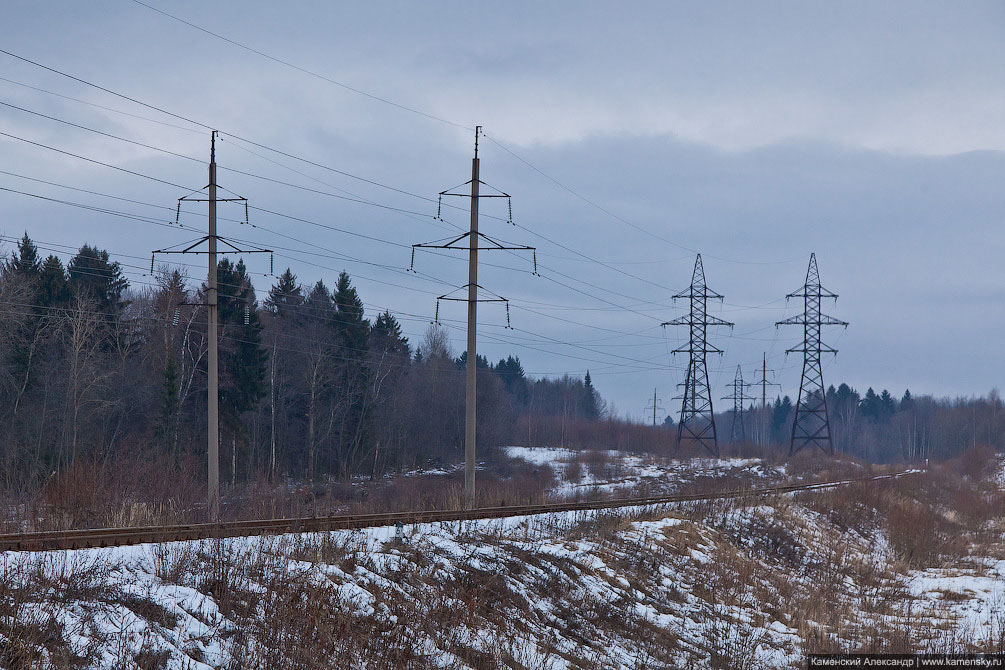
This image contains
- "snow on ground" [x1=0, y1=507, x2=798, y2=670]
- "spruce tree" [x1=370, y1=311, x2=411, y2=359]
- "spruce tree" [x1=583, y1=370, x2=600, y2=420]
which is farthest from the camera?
"spruce tree" [x1=583, y1=370, x2=600, y2=420]

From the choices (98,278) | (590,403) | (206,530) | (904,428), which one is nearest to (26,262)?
(98,278)

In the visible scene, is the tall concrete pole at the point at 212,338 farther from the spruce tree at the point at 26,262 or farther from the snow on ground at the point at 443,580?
the spruce tree at the point at 26,262

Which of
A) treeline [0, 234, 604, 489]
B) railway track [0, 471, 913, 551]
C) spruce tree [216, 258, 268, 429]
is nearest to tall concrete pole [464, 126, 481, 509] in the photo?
railway track [0, 471, 913, 551]

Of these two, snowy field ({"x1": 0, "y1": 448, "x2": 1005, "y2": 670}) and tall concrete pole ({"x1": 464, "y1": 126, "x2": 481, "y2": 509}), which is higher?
tall concrete pole ({"x1": 464, "y1": 126, "x2": 481, "y2": 509})

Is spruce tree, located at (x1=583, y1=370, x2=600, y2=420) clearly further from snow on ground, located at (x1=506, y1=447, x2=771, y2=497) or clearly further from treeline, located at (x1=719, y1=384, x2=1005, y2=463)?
snow on ground, located at (x1=506, y1=447, x2=771, y2=497)

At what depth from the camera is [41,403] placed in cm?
4612

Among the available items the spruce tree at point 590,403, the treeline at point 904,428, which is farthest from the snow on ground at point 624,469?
the spruce tree at point 590,403

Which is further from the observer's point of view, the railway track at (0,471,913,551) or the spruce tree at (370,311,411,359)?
the spruce tree at (370,311,411,359)

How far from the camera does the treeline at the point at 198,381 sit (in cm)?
4375

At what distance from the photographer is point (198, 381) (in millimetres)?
52938

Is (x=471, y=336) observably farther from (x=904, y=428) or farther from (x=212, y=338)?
(x=904, y=428)

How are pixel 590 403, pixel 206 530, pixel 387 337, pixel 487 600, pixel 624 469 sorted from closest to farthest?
pixel 487 600 < pixel 206 530 < pixel 624 469 < pixel 387 337 < pixel 590 403

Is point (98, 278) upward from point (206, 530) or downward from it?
upward

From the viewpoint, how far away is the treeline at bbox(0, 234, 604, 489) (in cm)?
4375
